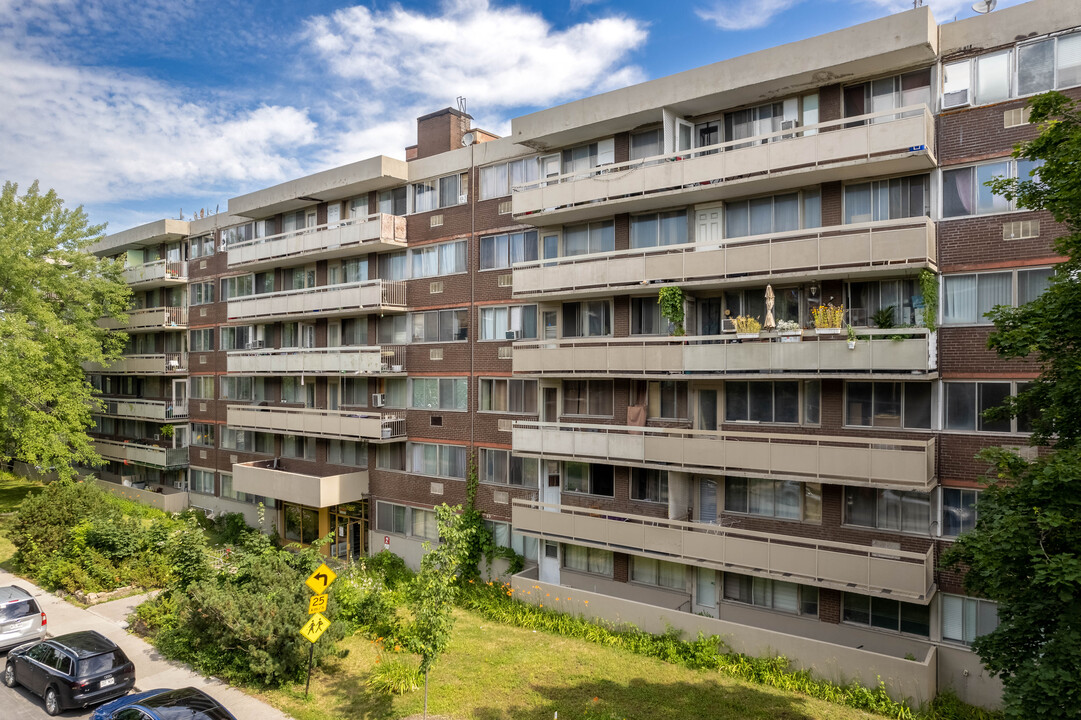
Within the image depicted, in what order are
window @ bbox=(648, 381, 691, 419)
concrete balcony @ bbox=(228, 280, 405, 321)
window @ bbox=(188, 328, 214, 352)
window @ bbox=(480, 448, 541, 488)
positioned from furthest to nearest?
1. window @ bbox=(188, 328, 214, 352)
2. concrete balcony @ bbox=(228, 280, 405, 321)
3. window @ bbox=(480, 448, 541, 488)
4. window @ bbox=(648, 381, 691, 419)

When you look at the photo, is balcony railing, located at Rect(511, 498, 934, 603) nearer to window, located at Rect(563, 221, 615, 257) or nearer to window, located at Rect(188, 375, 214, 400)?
window, located at Rect(563, 221, 615, 257)

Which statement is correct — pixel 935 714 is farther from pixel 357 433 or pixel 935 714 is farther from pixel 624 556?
pixel 357 433

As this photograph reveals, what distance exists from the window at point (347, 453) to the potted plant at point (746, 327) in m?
17.1

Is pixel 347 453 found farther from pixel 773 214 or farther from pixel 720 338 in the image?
pixel 773 214

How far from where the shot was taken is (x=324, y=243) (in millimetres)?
28797

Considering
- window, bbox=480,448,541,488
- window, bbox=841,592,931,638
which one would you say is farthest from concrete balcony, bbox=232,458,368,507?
window, bbox=841,592,931,638

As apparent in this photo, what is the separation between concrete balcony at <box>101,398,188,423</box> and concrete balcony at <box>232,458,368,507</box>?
36.0 feet

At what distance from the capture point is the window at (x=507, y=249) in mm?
23547

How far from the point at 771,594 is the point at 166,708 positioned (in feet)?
47.5

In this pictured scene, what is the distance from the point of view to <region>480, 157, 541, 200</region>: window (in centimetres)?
2378

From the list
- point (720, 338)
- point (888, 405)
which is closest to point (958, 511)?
point (888, 405)

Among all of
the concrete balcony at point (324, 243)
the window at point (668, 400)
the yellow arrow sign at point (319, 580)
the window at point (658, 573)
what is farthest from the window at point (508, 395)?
the yellow arrow sign at point (319, 580)

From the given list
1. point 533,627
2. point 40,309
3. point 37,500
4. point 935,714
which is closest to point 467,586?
point 533,627

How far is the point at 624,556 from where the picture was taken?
834 inches
